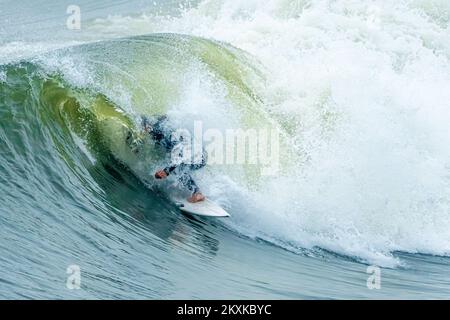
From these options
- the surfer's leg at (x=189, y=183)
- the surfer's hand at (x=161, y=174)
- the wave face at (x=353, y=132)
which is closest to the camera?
the surfer's hand at (x=161, y=174)

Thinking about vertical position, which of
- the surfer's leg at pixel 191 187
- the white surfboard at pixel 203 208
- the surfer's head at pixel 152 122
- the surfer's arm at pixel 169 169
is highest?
the surfer's head at pixel 152 122

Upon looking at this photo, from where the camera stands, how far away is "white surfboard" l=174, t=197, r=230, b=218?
9961 millimetres

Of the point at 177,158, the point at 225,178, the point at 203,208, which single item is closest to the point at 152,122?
the point at 177,158

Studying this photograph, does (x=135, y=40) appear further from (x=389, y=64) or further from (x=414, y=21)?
(x=414, y=21)

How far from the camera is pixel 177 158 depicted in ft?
33.0

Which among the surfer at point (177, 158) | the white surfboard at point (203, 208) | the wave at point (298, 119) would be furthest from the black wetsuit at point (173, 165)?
the wave at point (298, 119)

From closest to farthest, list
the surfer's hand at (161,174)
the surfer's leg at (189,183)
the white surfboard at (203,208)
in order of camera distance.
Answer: the white surfboard at (203,208) < the surfer's hand at (161,174) < the surfer's leg at (189,183)

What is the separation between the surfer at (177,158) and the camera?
10.0 metres

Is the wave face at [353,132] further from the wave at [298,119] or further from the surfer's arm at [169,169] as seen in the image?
the surfer's arm at [169,169]

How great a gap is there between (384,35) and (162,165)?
42.5ft

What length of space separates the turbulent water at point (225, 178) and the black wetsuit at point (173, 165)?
11.0 inches

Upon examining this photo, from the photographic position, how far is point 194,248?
29.7 feet
